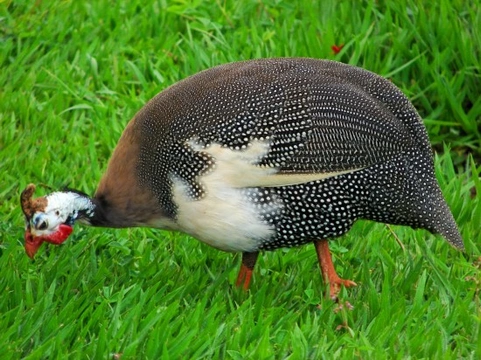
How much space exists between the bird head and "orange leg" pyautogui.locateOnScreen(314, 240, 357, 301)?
36.4 inches

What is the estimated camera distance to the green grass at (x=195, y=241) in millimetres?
3754

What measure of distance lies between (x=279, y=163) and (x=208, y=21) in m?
2.14

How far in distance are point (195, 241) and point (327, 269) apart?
65 cm

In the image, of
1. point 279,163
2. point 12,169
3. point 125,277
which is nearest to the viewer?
point 279,163

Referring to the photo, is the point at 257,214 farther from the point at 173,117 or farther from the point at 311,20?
the point at 311,20

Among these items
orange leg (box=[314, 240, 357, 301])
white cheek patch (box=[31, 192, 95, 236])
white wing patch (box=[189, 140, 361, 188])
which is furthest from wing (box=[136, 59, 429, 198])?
orange leg (box=[314, 240, 357, 301])

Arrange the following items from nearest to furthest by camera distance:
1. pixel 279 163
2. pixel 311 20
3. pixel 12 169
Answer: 1. pixel 279 163
2. pixel 12 169
3. pixel 311 20

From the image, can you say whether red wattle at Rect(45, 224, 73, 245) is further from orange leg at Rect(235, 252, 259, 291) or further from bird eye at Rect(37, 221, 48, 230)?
orange leg at Rect(235, 252, 259, 291)

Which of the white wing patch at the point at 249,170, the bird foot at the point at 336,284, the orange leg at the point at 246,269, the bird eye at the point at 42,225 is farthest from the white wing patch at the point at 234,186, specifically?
the bird eye at the point at 42,225

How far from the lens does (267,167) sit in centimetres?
395

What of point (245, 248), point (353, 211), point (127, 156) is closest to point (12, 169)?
point (127, 156)

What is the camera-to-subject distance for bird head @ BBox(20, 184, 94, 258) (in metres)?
4.00

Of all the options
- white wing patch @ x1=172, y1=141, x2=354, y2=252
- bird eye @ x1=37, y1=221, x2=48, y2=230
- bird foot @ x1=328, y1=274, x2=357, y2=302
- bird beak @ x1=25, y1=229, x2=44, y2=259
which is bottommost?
bird foot @ x1=328, y1=274, x2=357, y2=302

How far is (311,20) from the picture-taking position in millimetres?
5762
